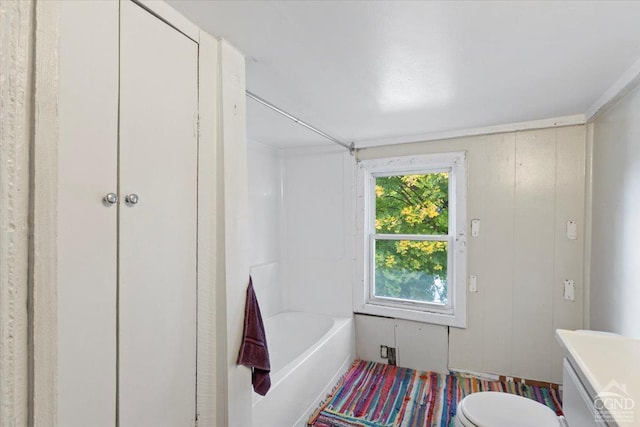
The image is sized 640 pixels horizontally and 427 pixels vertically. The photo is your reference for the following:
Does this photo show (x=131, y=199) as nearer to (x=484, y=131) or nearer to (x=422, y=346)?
(x=484, y=131)

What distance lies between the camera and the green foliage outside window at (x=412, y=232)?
2.91 meters

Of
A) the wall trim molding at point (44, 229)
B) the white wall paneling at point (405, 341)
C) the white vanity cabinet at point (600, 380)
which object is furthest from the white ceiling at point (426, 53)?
the white wall paneling at point (405, 341)

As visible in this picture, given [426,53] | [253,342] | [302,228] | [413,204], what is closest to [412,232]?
[413,204]

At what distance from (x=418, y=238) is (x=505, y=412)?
1.62m

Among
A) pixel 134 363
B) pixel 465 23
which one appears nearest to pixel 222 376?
pixel 134 363

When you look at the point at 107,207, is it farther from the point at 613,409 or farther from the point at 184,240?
the point at 613,409

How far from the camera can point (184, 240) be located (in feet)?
3.71

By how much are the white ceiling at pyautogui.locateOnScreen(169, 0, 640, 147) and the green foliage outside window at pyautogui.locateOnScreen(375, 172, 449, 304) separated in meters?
0.84

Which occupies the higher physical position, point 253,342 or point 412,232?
point 412,232

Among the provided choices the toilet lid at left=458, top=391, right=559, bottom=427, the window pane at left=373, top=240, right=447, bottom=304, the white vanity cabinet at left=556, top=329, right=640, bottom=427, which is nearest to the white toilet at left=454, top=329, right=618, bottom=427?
the toilet lid at left=458, top=391, right=559, bottom=427

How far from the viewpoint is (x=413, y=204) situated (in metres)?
3.02

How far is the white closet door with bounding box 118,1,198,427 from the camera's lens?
0.94 m

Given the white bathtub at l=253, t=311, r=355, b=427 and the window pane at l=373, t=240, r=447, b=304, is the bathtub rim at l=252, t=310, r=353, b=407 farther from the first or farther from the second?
the window pane at l=373, t=240, r=447, b=304

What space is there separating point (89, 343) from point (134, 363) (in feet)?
0.55
